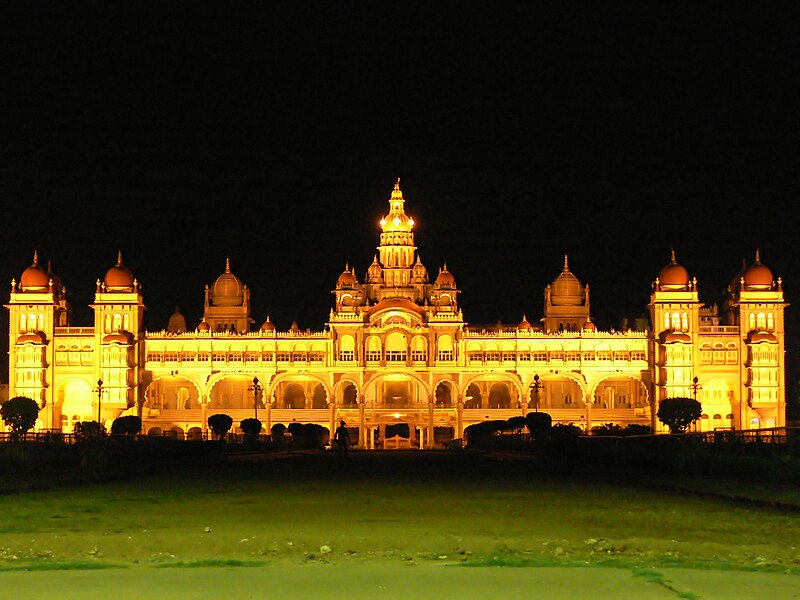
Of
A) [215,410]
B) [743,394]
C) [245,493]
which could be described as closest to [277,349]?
[215,410]

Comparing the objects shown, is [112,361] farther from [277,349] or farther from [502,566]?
[502,566]

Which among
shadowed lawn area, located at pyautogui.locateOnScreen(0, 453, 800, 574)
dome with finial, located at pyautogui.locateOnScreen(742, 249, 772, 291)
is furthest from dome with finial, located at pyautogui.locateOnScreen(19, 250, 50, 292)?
shadowed lawn area, located at pyautogui.locateOnScreen(0, 453, 800, 574)

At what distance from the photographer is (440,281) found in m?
117

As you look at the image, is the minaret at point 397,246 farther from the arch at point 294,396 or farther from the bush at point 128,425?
the bush at point 128,425

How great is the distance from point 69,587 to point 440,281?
105857mm

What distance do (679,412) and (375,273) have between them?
3679cm

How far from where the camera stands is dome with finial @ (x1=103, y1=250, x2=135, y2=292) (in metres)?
110

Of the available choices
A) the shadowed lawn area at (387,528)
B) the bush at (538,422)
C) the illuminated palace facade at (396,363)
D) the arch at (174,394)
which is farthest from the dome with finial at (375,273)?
the shadowed lawn area at (387,528)

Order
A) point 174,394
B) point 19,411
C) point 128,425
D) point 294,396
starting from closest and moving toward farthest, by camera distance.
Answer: point 19,411, point 128,425, point 174,394, point 294,396

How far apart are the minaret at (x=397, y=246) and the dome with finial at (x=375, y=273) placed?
0.51m

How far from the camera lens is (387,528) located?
17.3 meters

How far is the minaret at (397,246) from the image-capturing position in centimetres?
12100

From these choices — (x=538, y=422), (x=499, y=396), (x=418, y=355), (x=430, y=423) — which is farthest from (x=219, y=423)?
(x=499, y=396)

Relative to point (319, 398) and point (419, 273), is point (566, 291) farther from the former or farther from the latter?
point (319, 398)
